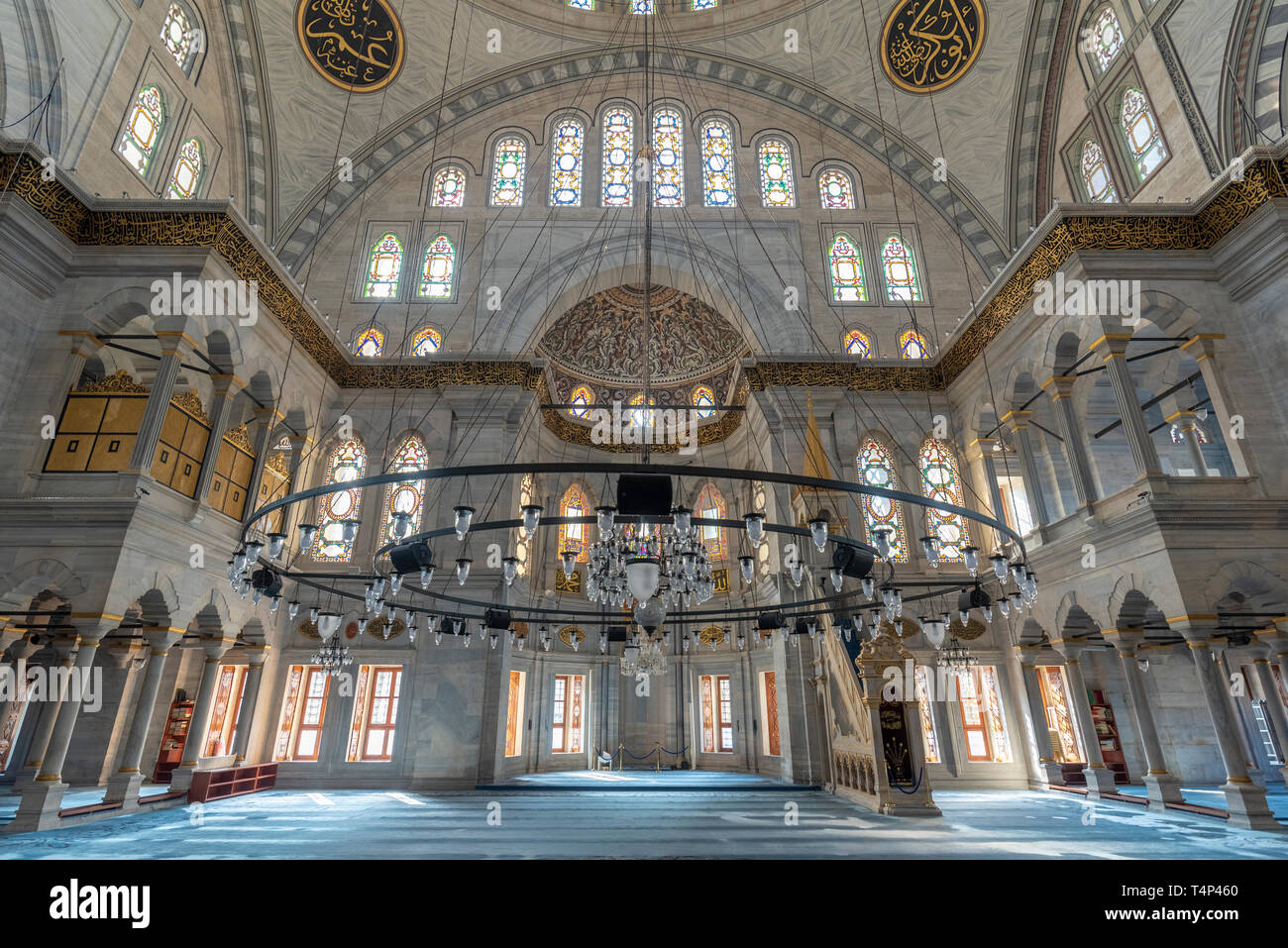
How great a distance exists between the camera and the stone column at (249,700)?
11.1 metres

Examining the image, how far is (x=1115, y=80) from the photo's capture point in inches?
460

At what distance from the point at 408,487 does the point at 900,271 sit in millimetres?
12379

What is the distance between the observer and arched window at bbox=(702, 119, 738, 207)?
51.1ft

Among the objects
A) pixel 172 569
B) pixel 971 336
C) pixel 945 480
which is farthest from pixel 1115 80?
pixel 172 569

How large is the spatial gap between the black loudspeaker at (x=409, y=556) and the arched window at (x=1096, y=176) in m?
13.7

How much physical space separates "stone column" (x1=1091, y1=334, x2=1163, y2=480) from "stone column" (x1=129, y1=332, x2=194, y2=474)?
44.6 feet

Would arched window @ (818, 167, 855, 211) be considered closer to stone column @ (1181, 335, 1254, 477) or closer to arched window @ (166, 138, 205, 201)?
stone column @ (1181, 335, 1254, 477)

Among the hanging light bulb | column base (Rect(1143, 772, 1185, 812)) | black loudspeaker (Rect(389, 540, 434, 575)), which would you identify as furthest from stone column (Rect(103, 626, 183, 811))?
column base (Rect(1143, 772, 1185, 812))

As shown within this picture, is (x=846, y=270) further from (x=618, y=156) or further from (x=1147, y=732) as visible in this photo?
(x=1147, y=732)

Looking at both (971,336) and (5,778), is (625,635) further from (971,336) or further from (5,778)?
(5,778)

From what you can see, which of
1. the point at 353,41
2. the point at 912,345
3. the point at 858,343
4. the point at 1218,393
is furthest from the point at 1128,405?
the point at 353,41

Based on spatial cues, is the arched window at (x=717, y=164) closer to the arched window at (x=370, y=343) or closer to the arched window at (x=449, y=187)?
the arched window at (x=449, y=187)

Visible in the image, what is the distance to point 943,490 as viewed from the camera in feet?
44.0
